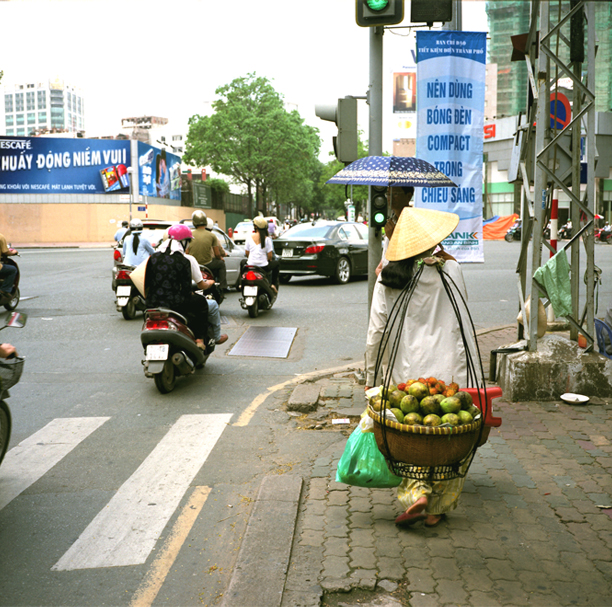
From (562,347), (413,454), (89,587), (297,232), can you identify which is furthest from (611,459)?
(297,232)

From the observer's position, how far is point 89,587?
3.24m

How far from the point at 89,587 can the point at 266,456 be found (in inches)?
78.5

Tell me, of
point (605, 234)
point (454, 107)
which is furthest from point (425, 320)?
point (605, 234)

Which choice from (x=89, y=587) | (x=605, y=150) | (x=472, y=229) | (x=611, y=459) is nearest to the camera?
(x=89, y=587)

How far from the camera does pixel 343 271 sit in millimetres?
17062

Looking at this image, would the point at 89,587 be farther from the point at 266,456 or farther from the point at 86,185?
the point at 86,185

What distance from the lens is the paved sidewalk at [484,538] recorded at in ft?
10.2

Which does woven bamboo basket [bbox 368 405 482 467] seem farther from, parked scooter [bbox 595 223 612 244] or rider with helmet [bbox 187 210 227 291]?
parked scooter [bbox 595 223 612 244]

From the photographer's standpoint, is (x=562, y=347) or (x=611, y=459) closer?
(x=611, y=459)

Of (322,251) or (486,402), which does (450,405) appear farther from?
(322,251)

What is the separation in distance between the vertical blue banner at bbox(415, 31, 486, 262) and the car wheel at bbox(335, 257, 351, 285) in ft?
30.7

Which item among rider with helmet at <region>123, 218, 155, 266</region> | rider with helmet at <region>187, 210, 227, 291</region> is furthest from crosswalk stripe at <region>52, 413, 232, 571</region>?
rider with helmet at <region>123, 218, 155, 266</region>

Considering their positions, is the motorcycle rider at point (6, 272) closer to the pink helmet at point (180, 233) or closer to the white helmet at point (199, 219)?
the white helmet at point (199, 219)

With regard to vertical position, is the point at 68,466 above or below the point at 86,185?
below
